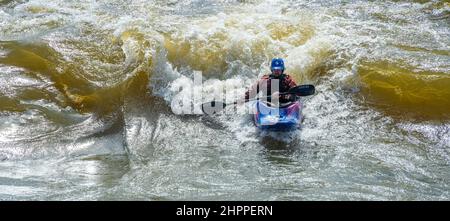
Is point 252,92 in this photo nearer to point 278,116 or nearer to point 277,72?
point 277,72

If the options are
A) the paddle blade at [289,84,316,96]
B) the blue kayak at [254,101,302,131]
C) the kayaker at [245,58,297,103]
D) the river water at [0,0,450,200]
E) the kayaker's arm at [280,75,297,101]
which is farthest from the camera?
the kayaker at [245,58,297,103]

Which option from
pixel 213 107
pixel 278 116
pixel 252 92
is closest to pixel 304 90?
pixel 278 116

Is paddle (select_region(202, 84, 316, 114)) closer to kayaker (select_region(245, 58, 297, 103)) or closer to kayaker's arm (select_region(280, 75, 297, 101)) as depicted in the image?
kayaker's arm (select_region(280, 75, 297, 101))

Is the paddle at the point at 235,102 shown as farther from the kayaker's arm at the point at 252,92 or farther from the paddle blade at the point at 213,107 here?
the kayaker's arm at the point at 252,92

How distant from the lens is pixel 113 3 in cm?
1281

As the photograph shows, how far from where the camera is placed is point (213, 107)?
26.7ft

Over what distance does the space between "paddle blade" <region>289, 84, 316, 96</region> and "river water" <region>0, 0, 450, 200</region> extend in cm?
44

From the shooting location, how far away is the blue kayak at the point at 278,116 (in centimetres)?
723

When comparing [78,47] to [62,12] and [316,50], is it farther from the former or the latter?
[316,50]

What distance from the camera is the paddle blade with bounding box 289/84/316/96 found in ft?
24.6

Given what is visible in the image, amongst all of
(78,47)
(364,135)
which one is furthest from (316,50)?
(78,47)

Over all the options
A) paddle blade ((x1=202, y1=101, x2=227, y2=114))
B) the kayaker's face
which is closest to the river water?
paddle blade ((x1=202, y1=101, x2=227, y2=114))

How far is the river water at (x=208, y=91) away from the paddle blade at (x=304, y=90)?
442mm

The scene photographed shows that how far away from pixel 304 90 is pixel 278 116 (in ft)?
1.95
